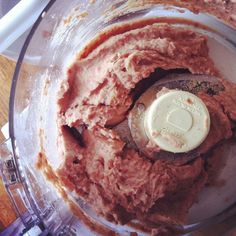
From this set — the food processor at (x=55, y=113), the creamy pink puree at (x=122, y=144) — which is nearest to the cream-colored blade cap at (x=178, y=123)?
the creamy pink puree at (x=122, y=144)

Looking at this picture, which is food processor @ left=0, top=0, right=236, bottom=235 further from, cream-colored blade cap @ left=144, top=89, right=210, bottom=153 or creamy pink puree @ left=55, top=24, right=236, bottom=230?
cream-colored blade cap @ left=144, top=89, right=210, bottom=153

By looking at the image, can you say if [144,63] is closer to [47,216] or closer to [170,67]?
[170,67]

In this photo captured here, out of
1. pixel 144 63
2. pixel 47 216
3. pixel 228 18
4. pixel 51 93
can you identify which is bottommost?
pixel 47 216

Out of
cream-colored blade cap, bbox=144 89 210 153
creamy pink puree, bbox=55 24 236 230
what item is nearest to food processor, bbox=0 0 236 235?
creamy pink puree, bbox=55 24 236 230

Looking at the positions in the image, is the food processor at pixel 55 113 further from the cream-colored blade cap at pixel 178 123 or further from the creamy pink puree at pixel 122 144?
the cream-colored blade cap at pixel 178 123

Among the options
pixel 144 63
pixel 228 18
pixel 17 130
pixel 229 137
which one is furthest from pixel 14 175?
pixel 228 18

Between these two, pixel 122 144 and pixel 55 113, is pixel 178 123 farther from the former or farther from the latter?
pixel 55 113
